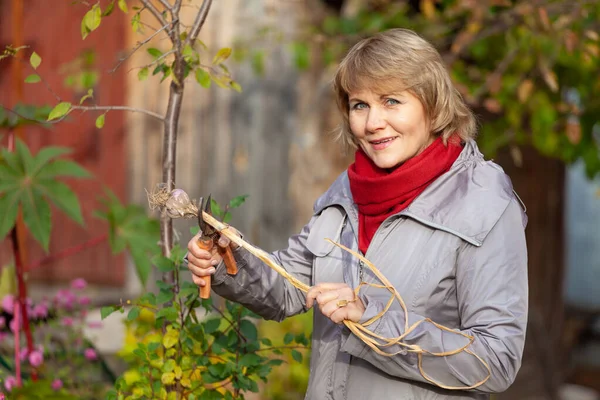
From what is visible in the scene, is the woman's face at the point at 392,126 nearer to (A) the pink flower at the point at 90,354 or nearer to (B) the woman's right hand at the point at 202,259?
(B) the woman's right hand at the point at 202,259

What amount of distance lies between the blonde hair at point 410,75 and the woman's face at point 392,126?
0.02 m

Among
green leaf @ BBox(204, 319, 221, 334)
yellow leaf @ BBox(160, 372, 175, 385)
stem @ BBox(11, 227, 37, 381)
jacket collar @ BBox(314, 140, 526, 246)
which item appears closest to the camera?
jacket collar @ BBox(314, 140, 526, 246)

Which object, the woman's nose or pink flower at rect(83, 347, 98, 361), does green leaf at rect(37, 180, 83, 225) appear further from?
the woman's nose

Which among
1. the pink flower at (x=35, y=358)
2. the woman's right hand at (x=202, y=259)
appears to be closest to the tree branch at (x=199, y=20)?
the woman's right hand at (x=202, y=259)

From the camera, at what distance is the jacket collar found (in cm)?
183

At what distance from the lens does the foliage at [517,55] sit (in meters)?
3.67

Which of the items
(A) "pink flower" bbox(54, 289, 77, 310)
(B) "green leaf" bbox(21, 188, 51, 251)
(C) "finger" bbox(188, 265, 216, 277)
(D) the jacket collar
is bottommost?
(A) "pink flower" bbox(54, 289, 77, 310)

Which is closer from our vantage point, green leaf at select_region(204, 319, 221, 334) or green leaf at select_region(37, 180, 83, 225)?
green leaf at select_region(204, 319, 221, 334)

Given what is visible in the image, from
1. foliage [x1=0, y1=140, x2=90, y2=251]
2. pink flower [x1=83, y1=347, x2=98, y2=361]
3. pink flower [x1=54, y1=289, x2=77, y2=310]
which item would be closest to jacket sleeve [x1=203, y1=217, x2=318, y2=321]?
foliage [x1=0, y1=140, x2=90, y2=251]

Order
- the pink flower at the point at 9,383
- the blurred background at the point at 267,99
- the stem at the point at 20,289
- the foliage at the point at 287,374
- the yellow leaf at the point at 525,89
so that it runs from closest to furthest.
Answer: the pink flower at the point at 9,383
the stem at the point at 20,289
the yellow leaf at the point at 525,89
the blurred background at the point at 267,99
the foliage at the point at 287,374

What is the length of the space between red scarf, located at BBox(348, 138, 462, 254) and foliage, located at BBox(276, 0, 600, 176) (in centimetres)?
166

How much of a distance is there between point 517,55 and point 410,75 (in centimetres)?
244

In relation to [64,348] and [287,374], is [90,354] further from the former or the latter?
[287,374]

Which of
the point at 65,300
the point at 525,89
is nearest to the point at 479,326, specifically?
the point at 65,300
